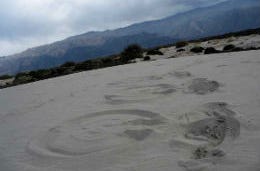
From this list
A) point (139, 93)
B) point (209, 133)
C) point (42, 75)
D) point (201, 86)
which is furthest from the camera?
point (42, 75)

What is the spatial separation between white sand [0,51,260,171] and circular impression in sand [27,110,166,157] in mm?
12

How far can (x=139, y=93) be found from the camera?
603 cm

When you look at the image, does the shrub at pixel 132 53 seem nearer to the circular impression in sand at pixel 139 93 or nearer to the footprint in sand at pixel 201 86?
the circular impression in sand at pixel 139 93

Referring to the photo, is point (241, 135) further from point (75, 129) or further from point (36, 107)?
point (36, 107)

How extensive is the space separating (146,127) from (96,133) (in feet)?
1.89

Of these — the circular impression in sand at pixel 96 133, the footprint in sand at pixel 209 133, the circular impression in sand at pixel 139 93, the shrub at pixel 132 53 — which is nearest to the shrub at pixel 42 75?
the shrub at pixel 132 53

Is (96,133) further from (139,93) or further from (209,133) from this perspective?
(139,93)

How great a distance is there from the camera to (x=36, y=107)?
255 inches

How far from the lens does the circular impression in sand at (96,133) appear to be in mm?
3873

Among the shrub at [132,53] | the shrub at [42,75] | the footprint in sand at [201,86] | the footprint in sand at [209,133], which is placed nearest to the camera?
the footprint in sand at [209,133]

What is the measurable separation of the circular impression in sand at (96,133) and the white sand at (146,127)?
0.04ft

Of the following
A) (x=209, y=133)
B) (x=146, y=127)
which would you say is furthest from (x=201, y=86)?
(x=209, y=133)

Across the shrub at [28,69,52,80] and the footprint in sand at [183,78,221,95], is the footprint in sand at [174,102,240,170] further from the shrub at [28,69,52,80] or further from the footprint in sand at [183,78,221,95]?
the shrub at [28,69,52,80]

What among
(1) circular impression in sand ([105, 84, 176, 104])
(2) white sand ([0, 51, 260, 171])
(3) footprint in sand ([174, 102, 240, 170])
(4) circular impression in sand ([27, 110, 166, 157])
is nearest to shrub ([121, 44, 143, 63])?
(2) white sand ([0, 51, 260, 171])
